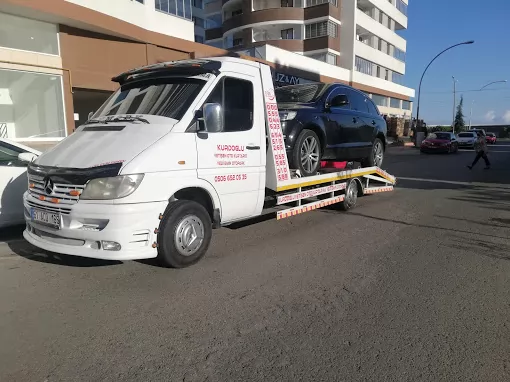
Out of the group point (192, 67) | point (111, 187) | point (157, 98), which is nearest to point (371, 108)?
point (192, 67)

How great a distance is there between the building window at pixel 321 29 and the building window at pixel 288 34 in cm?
165

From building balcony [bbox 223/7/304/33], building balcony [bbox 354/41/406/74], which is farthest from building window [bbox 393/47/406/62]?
building balcony [bbox 223/7/304/33]

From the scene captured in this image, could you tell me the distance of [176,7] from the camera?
61.8 ft

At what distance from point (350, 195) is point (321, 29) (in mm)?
38760

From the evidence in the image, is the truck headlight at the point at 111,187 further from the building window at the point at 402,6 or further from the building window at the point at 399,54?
the building window at the point at 402,6

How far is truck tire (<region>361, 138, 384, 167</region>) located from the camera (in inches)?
361

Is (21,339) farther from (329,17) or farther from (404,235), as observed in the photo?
Answer: (329,17)

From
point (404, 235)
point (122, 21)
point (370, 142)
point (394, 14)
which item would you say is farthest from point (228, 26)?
point (404, 235)

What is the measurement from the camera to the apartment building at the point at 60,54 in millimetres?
13062

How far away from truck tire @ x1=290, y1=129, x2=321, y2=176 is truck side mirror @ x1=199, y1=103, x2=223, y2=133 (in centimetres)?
208

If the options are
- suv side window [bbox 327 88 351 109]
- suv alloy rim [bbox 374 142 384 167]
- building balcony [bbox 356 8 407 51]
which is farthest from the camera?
building balcony [bbox 356 8 407 51]

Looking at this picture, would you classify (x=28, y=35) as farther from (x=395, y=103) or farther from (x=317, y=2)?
(x=395, y=103)

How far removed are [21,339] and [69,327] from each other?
35 cm

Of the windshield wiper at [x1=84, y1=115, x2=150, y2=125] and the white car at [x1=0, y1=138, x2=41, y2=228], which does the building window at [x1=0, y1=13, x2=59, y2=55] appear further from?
the windshield wiper at [x1=84, y1=115, x2=150, y2=125]
